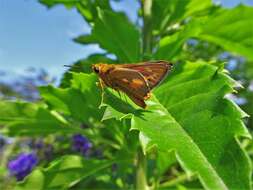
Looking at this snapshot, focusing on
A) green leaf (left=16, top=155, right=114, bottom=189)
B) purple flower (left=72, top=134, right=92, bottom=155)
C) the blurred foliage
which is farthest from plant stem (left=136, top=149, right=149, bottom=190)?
purple flower (left=72, top=134, right=92, bottom=155)

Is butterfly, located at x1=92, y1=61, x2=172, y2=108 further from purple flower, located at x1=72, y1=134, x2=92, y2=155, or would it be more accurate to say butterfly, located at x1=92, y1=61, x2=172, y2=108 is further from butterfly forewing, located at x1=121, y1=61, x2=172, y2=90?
purple flower, located at x1=72, y1=134, x2=92, y2=155

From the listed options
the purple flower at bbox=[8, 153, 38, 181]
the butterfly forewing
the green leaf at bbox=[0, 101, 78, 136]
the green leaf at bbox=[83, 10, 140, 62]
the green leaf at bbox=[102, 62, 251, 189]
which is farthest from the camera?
the purple flower at bbox=[8, 153, 38, 181]

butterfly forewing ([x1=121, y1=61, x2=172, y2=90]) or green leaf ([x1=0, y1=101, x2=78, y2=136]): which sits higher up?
green leaf ([x1=0, y1=101, x2=78, y2=136])

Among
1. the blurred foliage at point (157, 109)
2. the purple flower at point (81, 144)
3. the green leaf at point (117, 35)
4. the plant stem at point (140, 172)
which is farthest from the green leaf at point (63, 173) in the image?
the purple flower at point (81, 144)

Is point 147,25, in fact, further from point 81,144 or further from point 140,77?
point 81,144

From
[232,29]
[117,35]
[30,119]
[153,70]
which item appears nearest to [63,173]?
[30,119]

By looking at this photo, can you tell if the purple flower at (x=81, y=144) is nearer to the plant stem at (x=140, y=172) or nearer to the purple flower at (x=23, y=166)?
the purple flower at (x=23, y=166)

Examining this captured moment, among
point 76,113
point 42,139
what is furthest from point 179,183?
point 42,139

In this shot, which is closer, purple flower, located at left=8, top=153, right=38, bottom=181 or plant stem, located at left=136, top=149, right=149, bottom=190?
plant stem, located at left=136, top=149, right=149, bottom=190
